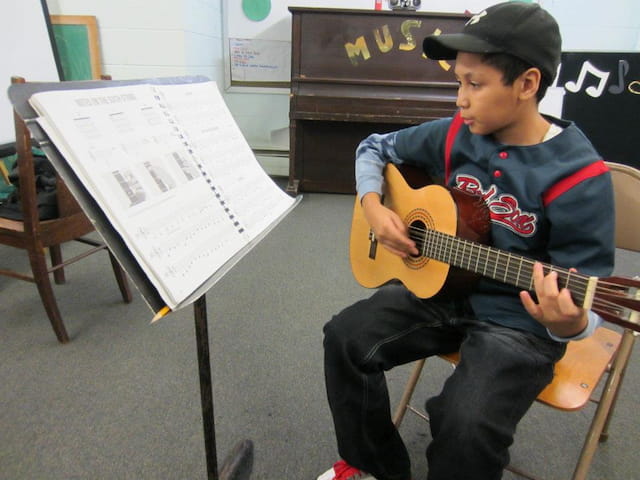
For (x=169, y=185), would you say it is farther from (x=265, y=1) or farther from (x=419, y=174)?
(x=265, y=1)

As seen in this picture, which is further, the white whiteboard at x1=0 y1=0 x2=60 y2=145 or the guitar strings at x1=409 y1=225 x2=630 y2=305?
the white whiteboard at x1=0 y1=0 x2=60 y2=145

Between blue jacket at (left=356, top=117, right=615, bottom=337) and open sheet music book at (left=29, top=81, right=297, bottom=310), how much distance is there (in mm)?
470

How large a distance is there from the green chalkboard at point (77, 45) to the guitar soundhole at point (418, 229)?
2.58 meters

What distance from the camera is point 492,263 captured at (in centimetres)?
85

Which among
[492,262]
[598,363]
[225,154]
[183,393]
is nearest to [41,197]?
[183,393]

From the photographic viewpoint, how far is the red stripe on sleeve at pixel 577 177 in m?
0.83

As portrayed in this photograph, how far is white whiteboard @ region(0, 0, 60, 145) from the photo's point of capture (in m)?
2.15

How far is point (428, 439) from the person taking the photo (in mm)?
1297

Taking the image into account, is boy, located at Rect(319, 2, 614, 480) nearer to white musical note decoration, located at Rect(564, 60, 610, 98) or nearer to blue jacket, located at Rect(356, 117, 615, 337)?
blue jacket, located at Rect(356, 117, 615, 337)

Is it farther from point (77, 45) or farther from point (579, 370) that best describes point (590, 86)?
point (77, 45)

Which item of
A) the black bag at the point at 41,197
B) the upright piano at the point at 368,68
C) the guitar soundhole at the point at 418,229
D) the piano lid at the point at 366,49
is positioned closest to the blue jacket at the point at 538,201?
the guitar soundhole at the point at 418,229

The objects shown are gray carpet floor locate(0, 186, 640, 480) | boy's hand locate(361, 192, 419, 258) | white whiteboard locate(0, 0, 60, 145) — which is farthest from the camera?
white whiteboard locate(0, 0, 60, 145)

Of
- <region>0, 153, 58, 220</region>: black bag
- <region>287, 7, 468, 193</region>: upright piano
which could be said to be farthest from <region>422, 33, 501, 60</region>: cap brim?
<region>287, 7, 468, 193</region>: upright piano

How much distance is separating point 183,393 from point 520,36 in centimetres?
135
